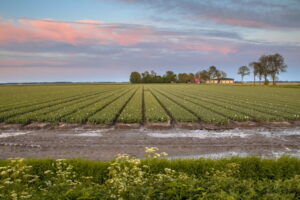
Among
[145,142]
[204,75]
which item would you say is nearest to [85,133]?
[145,142]

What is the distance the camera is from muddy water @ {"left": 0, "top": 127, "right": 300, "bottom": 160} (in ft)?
34.0

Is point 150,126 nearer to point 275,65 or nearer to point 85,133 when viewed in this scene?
point 85,133

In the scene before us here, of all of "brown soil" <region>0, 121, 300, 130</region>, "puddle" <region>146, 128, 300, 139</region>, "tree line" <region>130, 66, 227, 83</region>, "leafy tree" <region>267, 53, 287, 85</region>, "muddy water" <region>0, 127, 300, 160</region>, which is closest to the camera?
"muddy water" <region>0, 127, 300, 160</region>

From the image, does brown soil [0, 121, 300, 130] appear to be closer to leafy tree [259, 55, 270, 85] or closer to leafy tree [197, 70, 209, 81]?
leafy tree [259, 55, 270, 85]

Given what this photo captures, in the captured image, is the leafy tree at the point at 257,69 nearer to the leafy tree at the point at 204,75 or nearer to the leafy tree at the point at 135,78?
Result: the leafy tree at the point at 204,75

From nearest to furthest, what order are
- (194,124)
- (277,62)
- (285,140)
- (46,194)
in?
(46,194) < (285,140) < (194,124) < (277,62)

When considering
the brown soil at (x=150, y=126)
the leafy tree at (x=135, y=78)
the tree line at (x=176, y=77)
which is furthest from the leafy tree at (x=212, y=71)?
the brown soil at (x=150, y=126)

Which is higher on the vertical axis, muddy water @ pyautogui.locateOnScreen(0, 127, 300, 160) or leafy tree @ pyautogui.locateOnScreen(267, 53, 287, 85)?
leafy tree @ pyautogui.locateOnScreen(267, 53, 287, 85)

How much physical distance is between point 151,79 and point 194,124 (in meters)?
164

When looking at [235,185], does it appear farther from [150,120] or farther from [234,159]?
[150,120]

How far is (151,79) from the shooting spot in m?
179

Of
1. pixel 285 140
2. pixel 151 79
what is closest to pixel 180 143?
pixel 285 140

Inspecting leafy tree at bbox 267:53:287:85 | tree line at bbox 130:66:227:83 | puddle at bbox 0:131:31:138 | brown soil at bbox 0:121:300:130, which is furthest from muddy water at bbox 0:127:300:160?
tree line at bbox 130:66:227:83

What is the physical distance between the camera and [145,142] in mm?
12086
